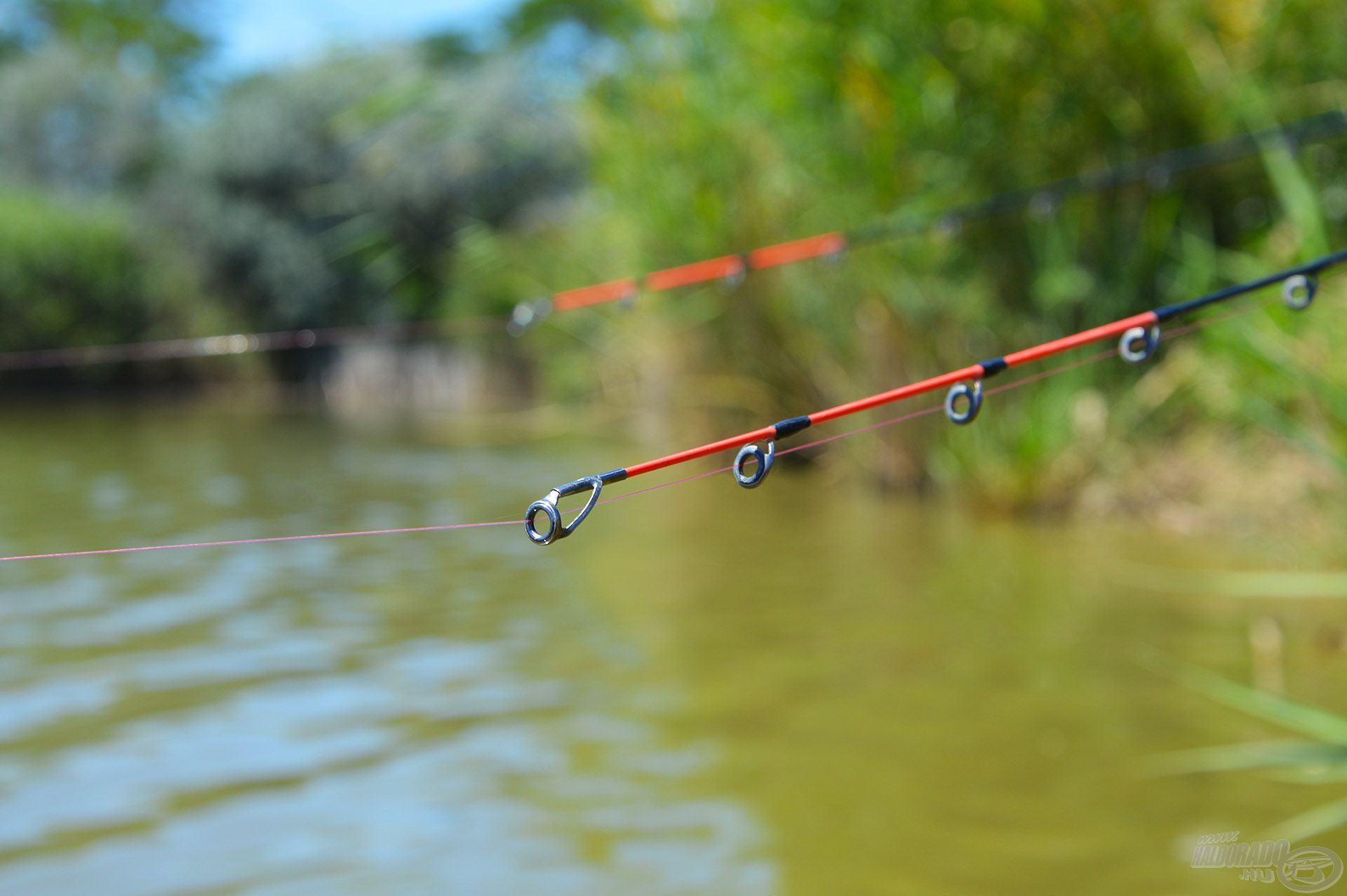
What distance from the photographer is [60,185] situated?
26.3 metres

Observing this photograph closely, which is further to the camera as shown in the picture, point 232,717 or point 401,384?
point 401,384

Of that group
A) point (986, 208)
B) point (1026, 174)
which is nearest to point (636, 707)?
point (986, 208)

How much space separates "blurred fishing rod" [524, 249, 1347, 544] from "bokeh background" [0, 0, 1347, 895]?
4.58 feet

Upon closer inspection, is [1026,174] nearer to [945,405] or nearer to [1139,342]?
[1139,342]

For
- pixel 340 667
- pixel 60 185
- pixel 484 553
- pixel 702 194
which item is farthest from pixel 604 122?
pixel 60 185

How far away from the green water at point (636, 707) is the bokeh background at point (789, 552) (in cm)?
2

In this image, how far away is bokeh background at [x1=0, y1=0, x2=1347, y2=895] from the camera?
381cm

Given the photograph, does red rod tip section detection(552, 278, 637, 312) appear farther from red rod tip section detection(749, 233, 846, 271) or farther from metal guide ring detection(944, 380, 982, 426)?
metal guide ring detection(944, 380, 982, 426)

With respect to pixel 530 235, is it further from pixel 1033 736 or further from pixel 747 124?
pixel 1033 736

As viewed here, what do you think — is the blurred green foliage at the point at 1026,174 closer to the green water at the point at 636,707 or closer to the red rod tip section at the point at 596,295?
the green water at the point at 636,707

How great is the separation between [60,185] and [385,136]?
10057 millimetres

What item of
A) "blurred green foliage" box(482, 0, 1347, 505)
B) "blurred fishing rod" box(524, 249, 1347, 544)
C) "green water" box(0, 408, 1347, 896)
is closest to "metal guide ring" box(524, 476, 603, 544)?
"blurred fishing rod" box(524, 249, 1347, 544)

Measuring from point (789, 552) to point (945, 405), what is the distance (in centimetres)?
482

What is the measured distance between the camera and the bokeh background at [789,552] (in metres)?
3.81
